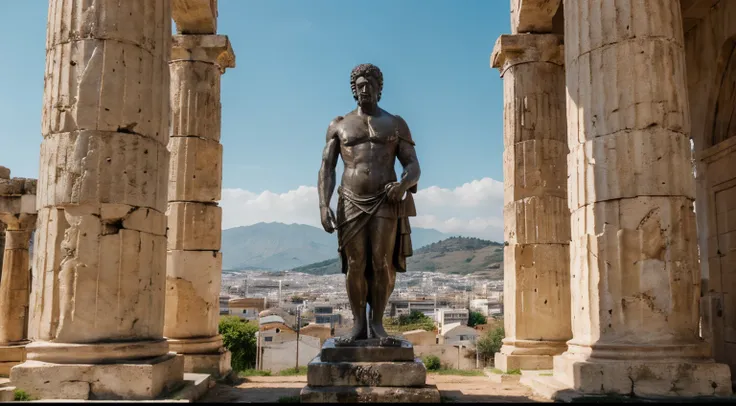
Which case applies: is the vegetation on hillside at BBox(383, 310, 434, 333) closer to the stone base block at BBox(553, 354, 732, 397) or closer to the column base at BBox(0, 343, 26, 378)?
the column base at BBox(0, 343, 26, 378)

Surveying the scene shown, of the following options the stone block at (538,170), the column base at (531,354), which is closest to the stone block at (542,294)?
the column base at (531,354)

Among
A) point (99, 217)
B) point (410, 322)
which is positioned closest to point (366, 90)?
point (99, 217)

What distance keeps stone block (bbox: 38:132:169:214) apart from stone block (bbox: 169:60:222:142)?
4.31 metres

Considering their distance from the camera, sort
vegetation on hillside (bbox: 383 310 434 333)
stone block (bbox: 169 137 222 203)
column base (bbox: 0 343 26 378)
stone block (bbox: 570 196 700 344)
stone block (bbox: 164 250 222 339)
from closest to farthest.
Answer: stone block (bbox: 570 196 700 344)
stone block (bbox: 164 250 222 339)
stone block (bbox: 169 137 222 203)
column base (bbox: 0 343 26 378)
vegetation on hillside (bbox: 383 310 434 333)

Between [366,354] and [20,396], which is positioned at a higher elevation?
[366,354]

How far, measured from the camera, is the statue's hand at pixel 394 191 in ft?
23.4

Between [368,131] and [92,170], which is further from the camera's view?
[368,131]

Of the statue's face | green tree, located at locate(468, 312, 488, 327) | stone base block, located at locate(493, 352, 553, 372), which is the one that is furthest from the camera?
green tree, located at locate(468, 312, 488, 327)

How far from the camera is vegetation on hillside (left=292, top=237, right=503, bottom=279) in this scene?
143 meters

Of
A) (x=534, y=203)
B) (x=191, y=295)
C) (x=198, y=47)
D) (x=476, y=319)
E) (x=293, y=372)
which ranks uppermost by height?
(x=198, y=47)

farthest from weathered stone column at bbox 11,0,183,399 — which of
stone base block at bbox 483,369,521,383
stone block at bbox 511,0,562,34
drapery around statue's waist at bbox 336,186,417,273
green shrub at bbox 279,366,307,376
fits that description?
stone block at bbox 511,0,562,34

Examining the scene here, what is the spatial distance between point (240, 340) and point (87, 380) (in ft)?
81.8

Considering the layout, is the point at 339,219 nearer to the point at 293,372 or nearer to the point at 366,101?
the point at 366,101

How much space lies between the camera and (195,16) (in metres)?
11.9
